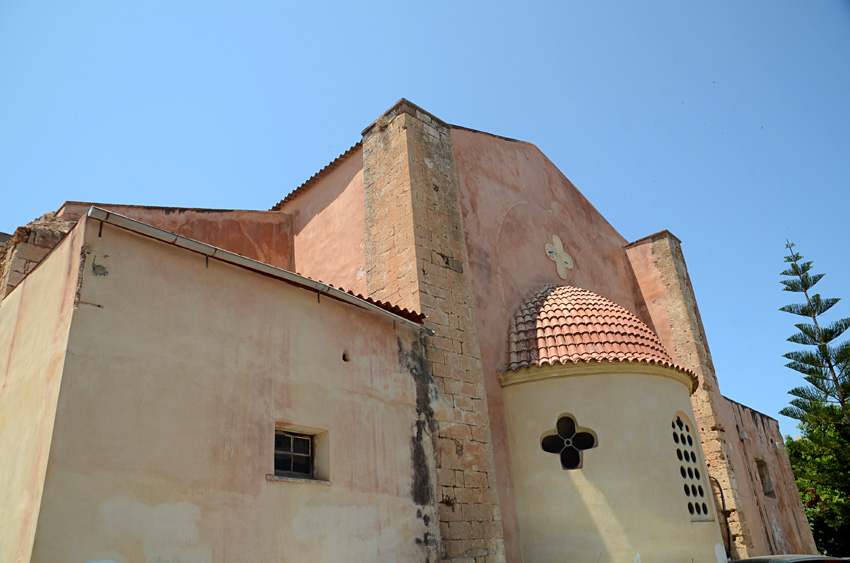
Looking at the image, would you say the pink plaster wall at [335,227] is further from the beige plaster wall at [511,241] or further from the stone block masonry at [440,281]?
the beige plaster wall at [511,241]

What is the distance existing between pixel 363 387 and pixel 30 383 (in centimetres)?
308

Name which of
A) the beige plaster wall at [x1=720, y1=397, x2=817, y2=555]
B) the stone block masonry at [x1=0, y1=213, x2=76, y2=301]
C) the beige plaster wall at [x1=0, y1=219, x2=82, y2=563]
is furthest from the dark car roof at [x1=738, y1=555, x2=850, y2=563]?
the stone block masonry at [x1=0, y1=213, x2=76, y2=301]

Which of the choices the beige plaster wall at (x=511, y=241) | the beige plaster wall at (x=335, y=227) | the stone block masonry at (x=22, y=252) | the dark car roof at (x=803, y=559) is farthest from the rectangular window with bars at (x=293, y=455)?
the dark car roof at (x=803, y=559)

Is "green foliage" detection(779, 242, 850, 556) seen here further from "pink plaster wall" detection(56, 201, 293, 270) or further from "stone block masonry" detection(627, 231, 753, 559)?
"pink plaster wall" detection(56, 201, 293, 270)

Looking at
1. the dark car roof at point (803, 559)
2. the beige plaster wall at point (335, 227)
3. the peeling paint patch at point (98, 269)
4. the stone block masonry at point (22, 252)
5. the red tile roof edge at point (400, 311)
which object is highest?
the beige plaster wall at point (335, 227)

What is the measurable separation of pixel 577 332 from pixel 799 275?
12565 mm

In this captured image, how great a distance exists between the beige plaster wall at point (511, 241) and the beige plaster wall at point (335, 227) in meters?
1.62

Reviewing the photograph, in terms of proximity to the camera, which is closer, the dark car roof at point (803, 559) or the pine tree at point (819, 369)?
the dark car roof at point (803, 559)

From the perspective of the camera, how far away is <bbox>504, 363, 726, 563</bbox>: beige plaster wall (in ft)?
26.8

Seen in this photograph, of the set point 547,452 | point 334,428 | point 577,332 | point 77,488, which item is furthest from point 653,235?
point 77,488

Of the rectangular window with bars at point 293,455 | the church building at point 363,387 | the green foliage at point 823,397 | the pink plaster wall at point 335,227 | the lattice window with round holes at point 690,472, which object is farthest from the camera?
the green foliage at point 823,397

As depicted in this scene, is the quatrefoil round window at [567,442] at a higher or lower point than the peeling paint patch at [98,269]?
lower

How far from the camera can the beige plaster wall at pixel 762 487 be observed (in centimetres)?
1229

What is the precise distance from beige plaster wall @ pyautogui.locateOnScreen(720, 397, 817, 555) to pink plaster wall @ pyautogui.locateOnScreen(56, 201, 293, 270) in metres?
9.25
